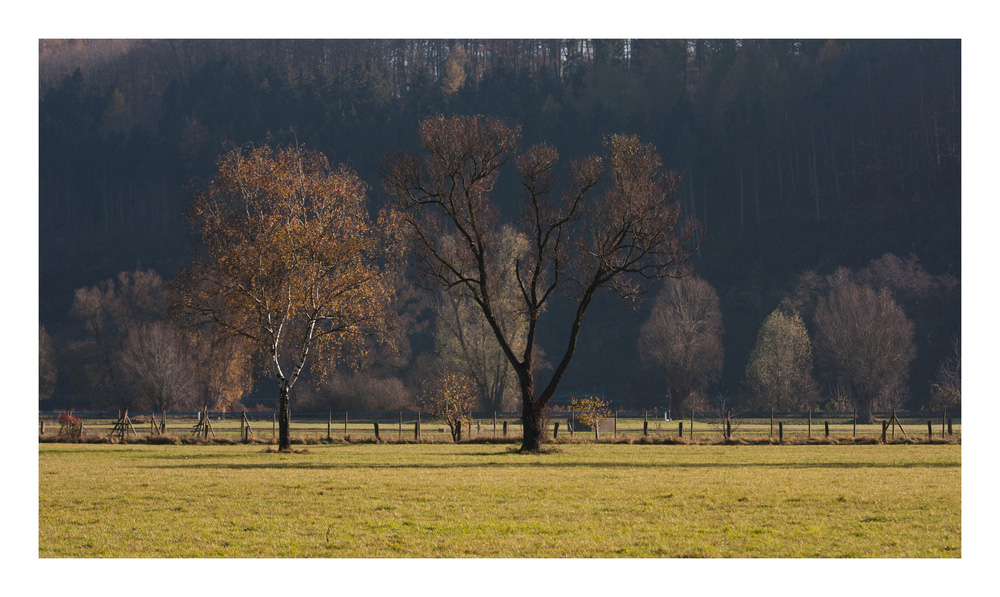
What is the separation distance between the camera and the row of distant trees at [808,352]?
253 feet

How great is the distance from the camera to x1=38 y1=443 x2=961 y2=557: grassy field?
1321 centimetres

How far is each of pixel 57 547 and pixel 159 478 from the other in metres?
10.5

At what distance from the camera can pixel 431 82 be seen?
14488 cm

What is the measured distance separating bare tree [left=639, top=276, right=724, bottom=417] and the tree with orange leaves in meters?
51.2

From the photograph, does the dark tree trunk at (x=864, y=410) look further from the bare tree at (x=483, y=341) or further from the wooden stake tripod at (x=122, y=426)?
the wooden stake tripod at (x=122, y=426)

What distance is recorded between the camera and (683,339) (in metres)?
84.5

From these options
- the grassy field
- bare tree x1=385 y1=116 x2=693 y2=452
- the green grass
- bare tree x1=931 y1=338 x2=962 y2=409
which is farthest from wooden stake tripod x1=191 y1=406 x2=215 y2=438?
bare tree x1=931 y1=338 x2=962 y2=409

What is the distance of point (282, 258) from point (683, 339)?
55824 mm

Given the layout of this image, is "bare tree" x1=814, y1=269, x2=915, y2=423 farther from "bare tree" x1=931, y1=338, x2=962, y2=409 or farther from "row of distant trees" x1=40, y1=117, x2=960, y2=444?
"row of distant trees" x1=40, y1=117, x2=960, y2=444

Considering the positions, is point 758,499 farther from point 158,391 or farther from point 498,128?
point 158,391

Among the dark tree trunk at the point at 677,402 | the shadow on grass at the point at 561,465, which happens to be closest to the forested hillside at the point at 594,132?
the dark tree trunk at the point at 677,402

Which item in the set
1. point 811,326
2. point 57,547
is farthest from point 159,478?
point 811,326

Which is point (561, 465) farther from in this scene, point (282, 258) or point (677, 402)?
point (677, 402)

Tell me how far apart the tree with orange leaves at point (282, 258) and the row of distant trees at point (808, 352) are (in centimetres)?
4951
